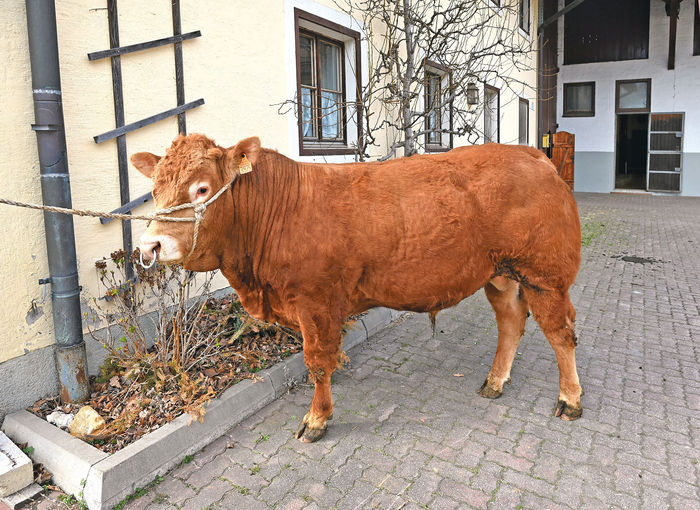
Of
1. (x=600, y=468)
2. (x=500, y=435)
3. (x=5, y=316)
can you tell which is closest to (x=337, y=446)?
(x=500, y=435)

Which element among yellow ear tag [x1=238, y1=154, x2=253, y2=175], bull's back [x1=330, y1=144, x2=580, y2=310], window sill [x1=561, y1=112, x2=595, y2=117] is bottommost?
bull's back [x1=330, y1=144, x2=580, y2=310]

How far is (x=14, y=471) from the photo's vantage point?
2.74 metres

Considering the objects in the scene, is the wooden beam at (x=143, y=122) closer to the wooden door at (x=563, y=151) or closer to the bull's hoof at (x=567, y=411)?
the bull's hoof at (x=567, y=411)

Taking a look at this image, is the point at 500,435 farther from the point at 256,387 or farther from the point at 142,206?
the point at 142,206

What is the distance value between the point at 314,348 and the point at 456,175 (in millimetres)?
1359

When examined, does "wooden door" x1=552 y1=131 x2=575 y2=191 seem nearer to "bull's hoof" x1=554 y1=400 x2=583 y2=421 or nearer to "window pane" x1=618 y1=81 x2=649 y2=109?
"window pane" x1=618 y1=81 x2=649 y2=109

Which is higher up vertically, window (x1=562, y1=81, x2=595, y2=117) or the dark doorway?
window (x1=562, y1=81, x2=595, y2=117)

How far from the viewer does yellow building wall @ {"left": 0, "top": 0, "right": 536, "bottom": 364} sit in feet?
10.6

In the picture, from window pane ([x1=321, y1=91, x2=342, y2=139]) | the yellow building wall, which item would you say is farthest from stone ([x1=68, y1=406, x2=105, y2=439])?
window pane ([x1=321, y1=91, x2=342, y2=139])

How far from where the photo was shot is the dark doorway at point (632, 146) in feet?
75.7

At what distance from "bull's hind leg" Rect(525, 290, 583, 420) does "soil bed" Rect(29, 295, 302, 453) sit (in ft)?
6.34

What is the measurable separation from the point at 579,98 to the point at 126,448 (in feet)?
63.4

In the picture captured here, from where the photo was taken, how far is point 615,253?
8930mm

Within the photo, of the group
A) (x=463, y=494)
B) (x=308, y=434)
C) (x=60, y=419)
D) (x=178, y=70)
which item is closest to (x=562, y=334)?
(x=463, y=494)
